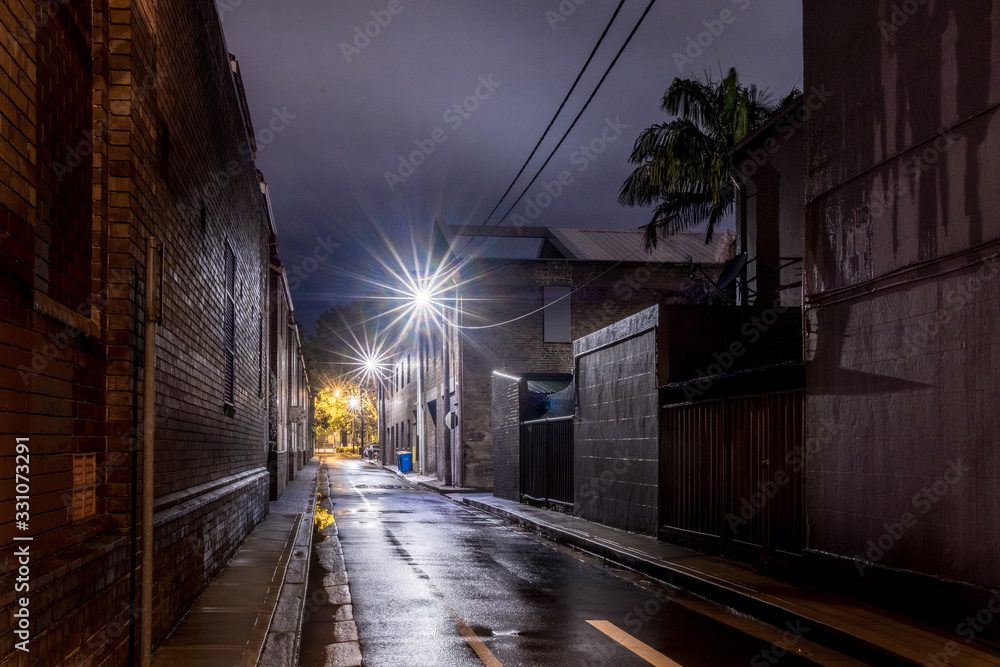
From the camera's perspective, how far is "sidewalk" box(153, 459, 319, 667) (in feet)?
21.8

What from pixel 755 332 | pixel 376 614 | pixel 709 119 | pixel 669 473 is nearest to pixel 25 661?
pixel 376 614

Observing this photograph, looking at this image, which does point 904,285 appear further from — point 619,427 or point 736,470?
point 619,427

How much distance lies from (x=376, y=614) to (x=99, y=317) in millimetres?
4463

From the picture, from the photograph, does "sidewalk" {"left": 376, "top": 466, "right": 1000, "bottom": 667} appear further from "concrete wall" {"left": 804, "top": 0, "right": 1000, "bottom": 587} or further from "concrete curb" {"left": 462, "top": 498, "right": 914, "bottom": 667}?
"concrete wall" {"left": 804, "top": 0, "right": 1000, "bottom": 587}

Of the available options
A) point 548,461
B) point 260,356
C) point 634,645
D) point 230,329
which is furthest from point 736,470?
point 260,356

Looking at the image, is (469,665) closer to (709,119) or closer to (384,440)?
(709,119)

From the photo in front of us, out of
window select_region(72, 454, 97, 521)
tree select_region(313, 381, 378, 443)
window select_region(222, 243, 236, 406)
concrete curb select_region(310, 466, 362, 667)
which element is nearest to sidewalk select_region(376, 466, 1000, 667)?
concrete curb select_region(310, 466, 362, 667)

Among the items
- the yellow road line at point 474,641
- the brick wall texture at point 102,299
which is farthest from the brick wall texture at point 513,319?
the yellow road line at point 474,641

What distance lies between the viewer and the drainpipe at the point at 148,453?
4211 millimetres

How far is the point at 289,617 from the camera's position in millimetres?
8219

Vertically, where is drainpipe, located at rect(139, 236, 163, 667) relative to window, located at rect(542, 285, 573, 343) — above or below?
below

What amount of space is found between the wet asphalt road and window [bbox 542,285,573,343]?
15.7 meters

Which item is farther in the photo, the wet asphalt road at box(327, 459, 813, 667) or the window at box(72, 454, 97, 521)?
the wet asphalt road at box(327, 459, 813, 667)

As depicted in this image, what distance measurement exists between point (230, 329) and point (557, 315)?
63.4 ft
